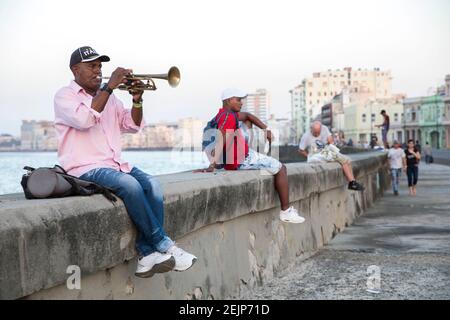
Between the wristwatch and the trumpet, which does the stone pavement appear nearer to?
the trumpet

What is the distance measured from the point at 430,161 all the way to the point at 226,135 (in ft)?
137

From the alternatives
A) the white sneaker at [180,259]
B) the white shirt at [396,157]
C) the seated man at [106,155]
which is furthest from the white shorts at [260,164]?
the white shirt at [396,157]

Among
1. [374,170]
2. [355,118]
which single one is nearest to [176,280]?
[374,170]

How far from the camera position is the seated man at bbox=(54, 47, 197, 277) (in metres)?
3.48

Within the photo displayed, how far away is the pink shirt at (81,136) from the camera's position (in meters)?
3.63

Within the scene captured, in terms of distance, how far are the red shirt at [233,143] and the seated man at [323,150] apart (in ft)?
11.8

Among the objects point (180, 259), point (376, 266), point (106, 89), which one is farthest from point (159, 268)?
point (376, 266)

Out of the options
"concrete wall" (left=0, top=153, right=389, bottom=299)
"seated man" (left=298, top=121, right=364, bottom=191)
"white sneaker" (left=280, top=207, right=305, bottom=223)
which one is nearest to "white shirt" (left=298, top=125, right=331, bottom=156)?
"seated man" (left=298, top=121, right=364, bottom=191)

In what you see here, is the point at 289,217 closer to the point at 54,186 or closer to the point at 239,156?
the point at 239,156

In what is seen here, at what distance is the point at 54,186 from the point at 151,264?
2.03 feet

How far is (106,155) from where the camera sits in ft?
12.4

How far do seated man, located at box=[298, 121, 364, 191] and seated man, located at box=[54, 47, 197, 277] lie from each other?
597 centimetres

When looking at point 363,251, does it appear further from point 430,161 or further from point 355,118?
point 355,118
